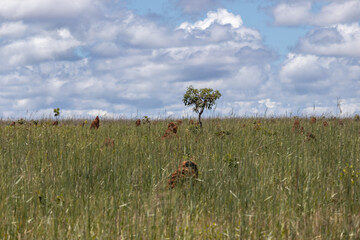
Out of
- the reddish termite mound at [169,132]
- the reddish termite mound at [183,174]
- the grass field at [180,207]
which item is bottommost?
the grass field at [180,207]

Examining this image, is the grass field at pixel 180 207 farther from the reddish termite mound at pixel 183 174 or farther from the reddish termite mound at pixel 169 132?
the reddish termite mound at pixel 169 132

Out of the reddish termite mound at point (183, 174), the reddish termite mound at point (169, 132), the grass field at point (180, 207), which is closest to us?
the grass field at point (180, 207)

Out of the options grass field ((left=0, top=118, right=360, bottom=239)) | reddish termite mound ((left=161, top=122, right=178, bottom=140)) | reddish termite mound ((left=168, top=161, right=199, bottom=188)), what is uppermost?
reddish termite mound ((left=161, top=122, right=178, bottom=140))

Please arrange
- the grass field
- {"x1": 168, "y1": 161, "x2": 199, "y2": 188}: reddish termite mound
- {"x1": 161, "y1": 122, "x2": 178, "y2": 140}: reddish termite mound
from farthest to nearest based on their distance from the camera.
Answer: {"x1": 161, "y1": 122, "x2": 178, "y2": 140}: reddish termite mound → {"x1": 168, "y1": 161, "x2": 199, "y2": 188}: reddish termite mound → the grass field

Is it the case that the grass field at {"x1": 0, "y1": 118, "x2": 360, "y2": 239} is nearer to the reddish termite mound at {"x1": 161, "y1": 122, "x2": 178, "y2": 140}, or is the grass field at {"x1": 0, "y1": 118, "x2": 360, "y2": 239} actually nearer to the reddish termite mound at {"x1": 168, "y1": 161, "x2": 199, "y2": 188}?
the reddish termite mound at {"x1": 168, "y1": 161, "x2": 199, "y2": 188}

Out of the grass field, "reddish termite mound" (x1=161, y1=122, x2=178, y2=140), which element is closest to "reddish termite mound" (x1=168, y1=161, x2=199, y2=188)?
the grass field

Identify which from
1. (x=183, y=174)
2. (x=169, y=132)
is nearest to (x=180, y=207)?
(x=183, y=174)

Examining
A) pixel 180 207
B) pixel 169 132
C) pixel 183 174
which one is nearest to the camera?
pixel 180 207

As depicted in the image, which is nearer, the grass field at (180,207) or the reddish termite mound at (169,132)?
the grass field at (180,207)

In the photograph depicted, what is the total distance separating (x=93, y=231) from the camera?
442 centimetres

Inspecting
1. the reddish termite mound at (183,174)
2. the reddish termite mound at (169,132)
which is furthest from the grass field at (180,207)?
the reddish termite mound at (169,132)

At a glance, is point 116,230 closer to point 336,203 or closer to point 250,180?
point 250,180

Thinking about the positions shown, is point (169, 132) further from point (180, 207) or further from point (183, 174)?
point (180, 207)

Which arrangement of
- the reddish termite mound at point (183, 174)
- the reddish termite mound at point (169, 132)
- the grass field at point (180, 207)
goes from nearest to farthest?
the grass field at point (180, 207) → the reddish termite mound at point (183, 174) → the reddish termite mound at point (169, 132)
